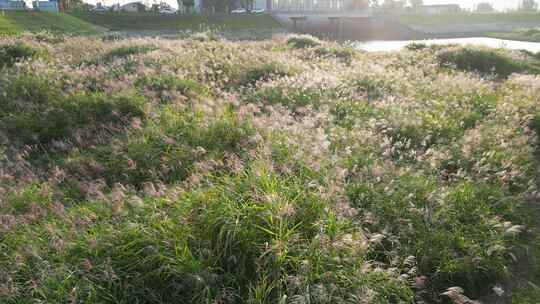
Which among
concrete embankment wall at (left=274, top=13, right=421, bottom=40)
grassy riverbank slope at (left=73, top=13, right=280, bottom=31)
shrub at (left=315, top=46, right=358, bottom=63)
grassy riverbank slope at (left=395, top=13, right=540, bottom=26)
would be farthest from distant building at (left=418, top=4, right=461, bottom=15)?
shrub at (left=315, top=46, right=358, bottom=63)

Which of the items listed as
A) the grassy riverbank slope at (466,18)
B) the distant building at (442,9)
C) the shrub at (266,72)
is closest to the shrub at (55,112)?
the shrub at (266,72)

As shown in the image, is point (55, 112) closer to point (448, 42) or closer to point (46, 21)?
point (448, 42)

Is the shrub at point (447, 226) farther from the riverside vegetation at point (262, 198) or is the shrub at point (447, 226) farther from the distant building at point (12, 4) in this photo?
the distant building at point (12, 4)

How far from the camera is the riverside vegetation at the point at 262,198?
2928 mm

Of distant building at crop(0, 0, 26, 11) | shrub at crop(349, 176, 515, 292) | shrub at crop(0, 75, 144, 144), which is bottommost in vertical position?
shrub at crop(349, 176, 515, 292)

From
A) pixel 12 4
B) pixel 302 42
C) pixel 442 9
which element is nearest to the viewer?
pixel 302 42

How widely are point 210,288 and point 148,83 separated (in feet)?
20.1

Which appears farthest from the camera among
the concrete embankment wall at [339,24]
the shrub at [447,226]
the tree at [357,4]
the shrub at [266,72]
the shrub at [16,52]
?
the tree at [357,4]

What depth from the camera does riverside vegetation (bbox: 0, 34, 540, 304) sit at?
9.61 feet

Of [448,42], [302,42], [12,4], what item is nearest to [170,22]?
[12,4]

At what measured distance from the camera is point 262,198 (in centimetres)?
332

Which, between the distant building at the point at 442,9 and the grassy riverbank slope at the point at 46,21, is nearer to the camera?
the grassy riverbank slope at the point at 46,21

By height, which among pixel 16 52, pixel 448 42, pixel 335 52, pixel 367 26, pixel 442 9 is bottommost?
pixel 335 52

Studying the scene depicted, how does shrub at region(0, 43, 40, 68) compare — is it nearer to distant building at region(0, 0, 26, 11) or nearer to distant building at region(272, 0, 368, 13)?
distant building at region(0, 0, 26, 11)
